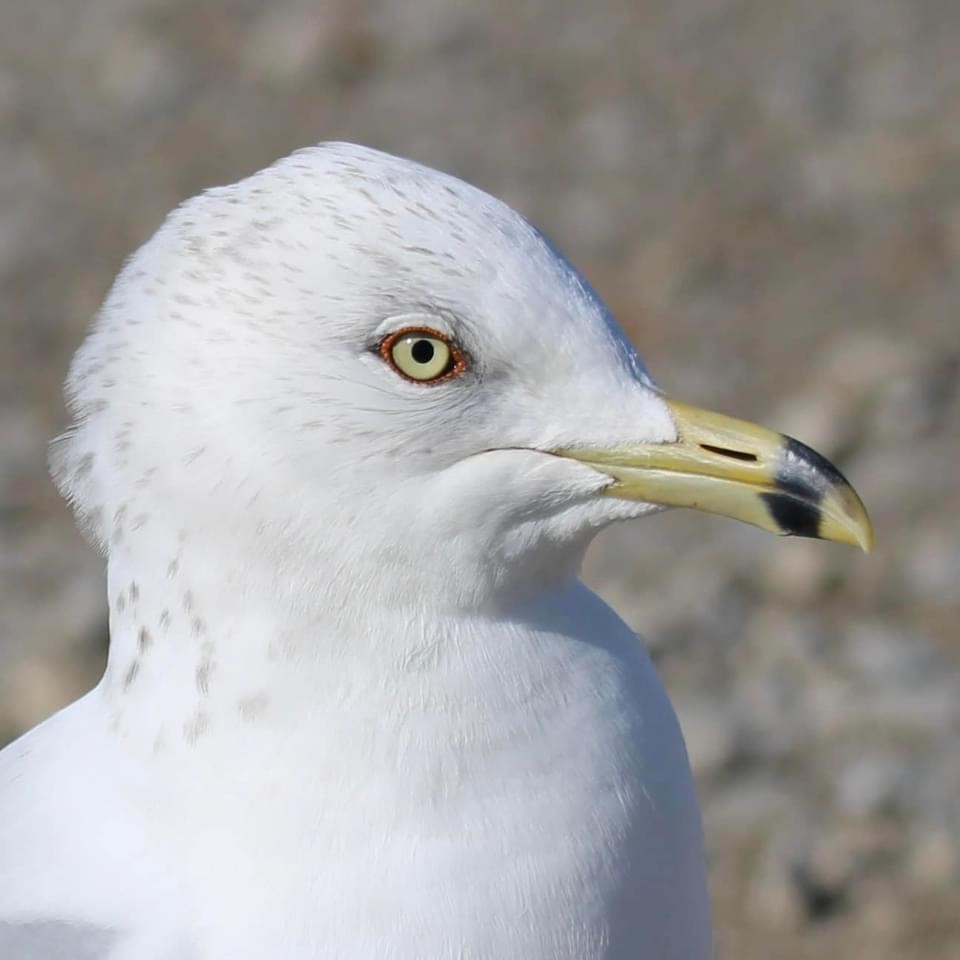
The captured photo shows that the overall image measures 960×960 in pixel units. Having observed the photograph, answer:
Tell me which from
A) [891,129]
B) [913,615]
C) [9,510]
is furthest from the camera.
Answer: [891,129]

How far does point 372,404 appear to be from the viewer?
7.19 feet

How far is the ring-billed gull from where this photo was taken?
7.11ft

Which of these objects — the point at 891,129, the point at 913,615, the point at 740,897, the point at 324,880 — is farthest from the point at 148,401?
the point at 891,129

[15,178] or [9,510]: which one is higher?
[15,178]

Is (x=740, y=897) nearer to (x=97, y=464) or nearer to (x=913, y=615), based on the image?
(x=913, y=615)

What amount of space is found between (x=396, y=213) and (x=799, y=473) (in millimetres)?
586

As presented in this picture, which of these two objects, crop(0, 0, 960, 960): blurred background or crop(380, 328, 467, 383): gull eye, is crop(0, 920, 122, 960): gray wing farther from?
crop(0, 0, 960, 960): blurred background

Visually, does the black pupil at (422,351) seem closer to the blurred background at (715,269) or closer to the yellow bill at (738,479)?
the yellow bill at (738,479)

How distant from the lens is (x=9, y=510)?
513cm

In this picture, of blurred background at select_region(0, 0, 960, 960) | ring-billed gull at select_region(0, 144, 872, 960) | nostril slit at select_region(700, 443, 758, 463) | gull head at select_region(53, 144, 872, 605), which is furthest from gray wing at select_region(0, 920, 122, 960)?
blurred background at select_region(0, 0, 960, 960)

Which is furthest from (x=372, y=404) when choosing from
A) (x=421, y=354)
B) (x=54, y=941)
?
(x=54, y=941)

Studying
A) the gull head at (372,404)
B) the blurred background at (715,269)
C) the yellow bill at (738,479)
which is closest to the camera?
the gull head at (372,404)

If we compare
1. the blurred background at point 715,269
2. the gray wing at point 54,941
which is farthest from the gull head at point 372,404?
the blurred background at point 715,269

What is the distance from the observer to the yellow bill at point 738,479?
2.27m
